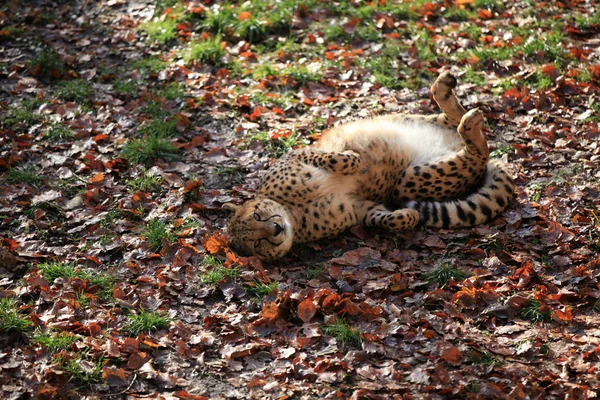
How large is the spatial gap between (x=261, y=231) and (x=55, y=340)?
1.80 meters

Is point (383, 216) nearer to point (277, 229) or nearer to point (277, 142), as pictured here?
point (277, 229)

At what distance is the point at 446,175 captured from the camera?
671 centimetres

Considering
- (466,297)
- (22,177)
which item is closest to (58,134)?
(22,177)

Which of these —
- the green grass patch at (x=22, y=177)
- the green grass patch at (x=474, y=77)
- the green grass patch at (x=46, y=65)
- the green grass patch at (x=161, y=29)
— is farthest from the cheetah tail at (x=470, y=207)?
the green grass patch at (x=46, y=65)

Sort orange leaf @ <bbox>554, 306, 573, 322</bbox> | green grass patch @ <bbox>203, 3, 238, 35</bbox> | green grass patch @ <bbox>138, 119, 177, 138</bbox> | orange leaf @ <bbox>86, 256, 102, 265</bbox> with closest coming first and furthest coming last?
orange leaf @ <bbox>554, 306, 573, 322</bbox> < orange leaf @ <bbox>86, 256, 102, 265</bbox> < green grass patch @ <bbox>138, 119, 177, 138</bbox> < green grass patch @ <bbox>203, 3, 238, 35</bbox>

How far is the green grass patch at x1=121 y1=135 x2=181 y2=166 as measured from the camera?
25.8ft

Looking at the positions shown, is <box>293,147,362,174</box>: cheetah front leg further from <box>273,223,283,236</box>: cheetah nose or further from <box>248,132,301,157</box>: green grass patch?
<box>248,132,301,157</box>: green grass patch

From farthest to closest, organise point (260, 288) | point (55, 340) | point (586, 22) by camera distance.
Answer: point (586, 22), point (260, 288), point (55, 340)

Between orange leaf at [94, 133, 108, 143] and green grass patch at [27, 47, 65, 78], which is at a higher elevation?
green grass patch at [27, 47, 65, 78]

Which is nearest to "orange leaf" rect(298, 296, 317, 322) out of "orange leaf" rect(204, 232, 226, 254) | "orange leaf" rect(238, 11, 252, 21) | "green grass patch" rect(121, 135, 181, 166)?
"orange leaf" rect(204, 232, 226, 254)

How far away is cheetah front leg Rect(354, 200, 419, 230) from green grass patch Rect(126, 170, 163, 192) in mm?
1963

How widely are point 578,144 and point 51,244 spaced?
4911mm

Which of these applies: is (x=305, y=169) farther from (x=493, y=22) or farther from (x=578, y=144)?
(x=493, y=22)

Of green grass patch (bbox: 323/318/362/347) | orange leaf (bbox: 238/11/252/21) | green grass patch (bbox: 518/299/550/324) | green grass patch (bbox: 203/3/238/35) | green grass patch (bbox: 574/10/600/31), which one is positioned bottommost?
green grass patch (bbox: 323/318/362/347)
